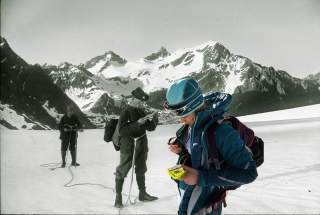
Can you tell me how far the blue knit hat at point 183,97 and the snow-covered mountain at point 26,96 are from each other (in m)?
15.3

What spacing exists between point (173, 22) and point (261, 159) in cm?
1125

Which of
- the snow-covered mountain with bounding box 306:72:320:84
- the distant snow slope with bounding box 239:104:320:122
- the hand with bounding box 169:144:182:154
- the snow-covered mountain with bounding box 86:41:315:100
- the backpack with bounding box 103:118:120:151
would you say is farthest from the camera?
the distant snow slope with bounding box 239:104:320:122

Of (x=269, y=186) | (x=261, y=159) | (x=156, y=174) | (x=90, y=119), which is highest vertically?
(x=261, y=159)

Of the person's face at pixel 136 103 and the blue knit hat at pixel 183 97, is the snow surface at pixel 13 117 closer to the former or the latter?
the person's face at pixel 136 103

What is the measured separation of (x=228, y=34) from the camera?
41.7 feet

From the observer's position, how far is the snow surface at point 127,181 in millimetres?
4301

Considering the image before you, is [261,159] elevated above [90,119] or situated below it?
above

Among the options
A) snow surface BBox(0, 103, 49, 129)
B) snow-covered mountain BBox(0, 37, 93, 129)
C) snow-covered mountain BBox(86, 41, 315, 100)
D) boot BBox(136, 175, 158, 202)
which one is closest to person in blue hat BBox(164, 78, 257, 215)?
boot BBox(136, 175, 158, 202)

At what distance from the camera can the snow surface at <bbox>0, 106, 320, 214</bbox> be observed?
4301 mm

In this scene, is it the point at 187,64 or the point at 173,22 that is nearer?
the point at 173,22

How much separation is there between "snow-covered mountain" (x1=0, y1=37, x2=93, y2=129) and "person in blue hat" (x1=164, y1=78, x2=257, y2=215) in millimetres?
15232

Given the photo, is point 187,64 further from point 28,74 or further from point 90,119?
point 90,119

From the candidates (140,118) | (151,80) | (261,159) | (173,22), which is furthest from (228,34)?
(261,159)

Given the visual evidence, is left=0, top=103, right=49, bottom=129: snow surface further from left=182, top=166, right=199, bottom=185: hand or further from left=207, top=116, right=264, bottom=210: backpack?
left=182, top=166, right=199, bottom=185: hand
